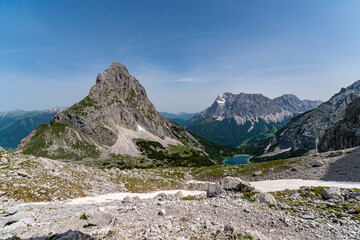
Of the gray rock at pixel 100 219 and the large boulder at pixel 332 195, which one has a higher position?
the gray rock at pixel 100 219

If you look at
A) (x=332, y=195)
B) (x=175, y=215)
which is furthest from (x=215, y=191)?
(x=332, y=195)

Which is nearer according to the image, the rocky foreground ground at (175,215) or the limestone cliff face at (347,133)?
the rocky foreground ground at (175,215)

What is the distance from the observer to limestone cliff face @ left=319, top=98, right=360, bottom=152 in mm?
87512

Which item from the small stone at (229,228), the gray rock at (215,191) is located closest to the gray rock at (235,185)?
the gray rock at (215,191)

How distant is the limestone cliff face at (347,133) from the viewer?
287 feet

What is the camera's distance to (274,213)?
47.4 ft

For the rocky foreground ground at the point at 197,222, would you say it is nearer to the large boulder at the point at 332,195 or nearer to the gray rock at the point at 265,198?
the gray rock at the point at 265,198

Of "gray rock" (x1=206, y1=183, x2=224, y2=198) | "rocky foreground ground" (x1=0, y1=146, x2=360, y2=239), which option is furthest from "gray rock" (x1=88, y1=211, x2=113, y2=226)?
"gray rock" (x1=206, y1=183, x2=224, y2=198)

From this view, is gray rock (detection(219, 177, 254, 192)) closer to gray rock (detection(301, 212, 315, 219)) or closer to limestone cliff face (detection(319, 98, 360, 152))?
gray rock (detection(301, 212, 315, 219))

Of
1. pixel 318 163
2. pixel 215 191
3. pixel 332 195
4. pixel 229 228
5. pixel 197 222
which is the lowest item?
pixel 318 163

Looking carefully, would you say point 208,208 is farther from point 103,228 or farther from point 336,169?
point 336,169

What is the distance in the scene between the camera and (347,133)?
302 ft

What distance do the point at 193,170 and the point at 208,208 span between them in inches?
2121

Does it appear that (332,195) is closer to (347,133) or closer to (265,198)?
(265,198)
